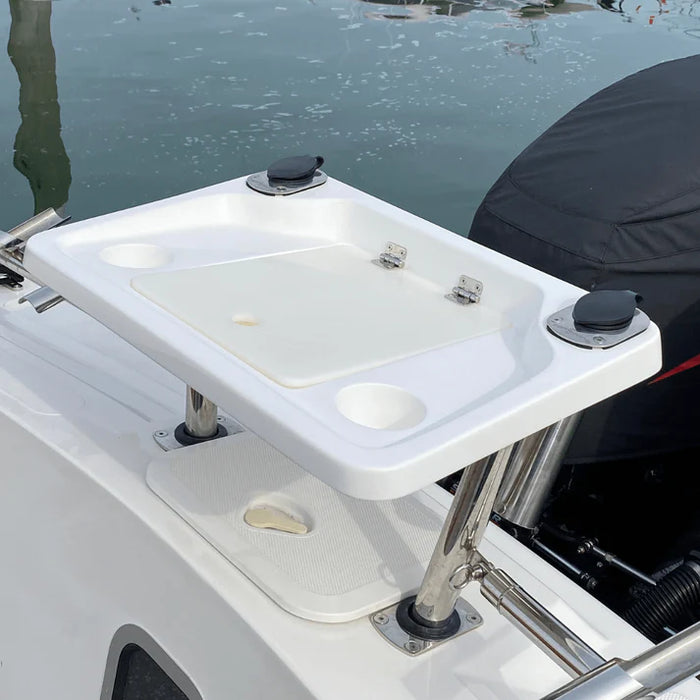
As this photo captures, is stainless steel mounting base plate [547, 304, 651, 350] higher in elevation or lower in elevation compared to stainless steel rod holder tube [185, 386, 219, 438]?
higher

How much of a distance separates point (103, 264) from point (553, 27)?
3549mm

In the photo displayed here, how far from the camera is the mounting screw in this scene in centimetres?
85

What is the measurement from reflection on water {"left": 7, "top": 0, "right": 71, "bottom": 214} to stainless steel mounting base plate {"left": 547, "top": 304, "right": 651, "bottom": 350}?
251 centimetres

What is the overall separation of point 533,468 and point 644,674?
26 cm

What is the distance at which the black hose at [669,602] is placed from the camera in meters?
1.05

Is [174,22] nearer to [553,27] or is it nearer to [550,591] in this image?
[553,27]

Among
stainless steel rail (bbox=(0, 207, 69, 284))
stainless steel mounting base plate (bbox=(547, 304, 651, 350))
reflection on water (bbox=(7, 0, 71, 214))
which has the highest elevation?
stainless steel mounting base plate (bbox=(547, 304, 651, 350))

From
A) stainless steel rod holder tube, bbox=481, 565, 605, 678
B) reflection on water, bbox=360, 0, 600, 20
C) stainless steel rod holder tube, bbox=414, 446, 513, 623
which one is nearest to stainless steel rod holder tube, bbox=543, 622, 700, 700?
stainless steel rod holder tube, bbox=481, 565, 605, 678

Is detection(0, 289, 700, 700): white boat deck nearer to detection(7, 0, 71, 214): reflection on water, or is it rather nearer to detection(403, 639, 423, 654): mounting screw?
detection(403, 639, 423, 654): mounting screw

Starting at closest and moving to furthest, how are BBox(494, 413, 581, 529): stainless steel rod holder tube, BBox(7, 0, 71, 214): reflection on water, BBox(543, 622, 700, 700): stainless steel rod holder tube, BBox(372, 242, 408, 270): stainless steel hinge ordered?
BBox(543, 622, 700, 700): stainless steel rod holder tube
BBox(494, 413, 581, 529): stainless steel rod holder tube
BBox(372, 242, 408, 270): stainless steel hinge
BBox(7, 0, 71, 214): reflection on water

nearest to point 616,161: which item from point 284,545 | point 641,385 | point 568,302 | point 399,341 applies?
point 641,385

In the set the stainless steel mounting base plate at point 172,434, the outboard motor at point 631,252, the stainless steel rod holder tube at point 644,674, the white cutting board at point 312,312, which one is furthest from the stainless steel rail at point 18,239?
the stainless steel rod holder tube at point 644,674

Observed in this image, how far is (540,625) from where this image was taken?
2.51ft

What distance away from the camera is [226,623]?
89 cm
